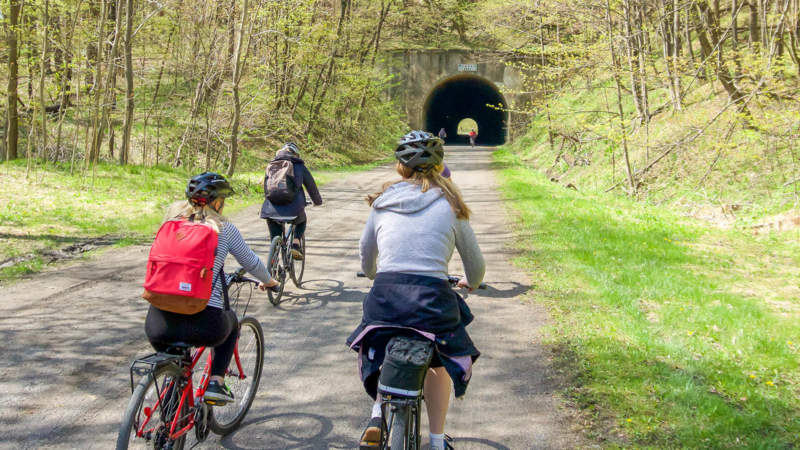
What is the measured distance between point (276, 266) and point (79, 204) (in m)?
7.84

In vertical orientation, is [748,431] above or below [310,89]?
below

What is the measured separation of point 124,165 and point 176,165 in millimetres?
2884

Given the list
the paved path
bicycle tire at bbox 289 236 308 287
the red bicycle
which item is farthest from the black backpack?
the red bicycle

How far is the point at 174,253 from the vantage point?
308cm

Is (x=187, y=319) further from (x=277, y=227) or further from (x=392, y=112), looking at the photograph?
(x=392, y=112)

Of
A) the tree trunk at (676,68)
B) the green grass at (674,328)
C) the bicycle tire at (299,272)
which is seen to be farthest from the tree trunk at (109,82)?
the tree trunk at (676,68)

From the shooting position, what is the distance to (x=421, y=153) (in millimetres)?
2980

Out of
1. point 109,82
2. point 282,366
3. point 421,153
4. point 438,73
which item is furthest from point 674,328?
point 438,73

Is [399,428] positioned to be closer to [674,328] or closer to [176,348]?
[176,348]

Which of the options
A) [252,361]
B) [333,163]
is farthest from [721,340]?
[333,163]

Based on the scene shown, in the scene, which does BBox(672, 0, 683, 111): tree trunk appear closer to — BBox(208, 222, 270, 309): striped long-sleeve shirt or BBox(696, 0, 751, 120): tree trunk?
BBox(696, 0, 751, 120): tree trunk

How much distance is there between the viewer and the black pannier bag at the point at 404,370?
8.43ft

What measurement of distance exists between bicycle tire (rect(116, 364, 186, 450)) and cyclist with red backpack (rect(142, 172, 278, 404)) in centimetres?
18

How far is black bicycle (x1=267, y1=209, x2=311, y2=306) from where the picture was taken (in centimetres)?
720
